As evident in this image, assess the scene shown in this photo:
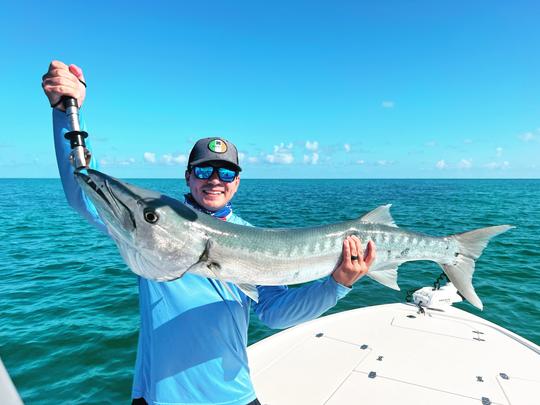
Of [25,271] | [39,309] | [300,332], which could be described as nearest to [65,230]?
[25,271]

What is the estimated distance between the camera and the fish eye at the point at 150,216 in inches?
105

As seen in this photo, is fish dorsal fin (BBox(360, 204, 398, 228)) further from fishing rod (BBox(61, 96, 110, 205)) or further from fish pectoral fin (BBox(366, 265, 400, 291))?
fishing rod (BBox(61, 96, 110, 205))

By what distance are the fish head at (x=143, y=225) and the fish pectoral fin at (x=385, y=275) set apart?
94.0 inches

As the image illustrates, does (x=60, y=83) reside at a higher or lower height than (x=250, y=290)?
higher

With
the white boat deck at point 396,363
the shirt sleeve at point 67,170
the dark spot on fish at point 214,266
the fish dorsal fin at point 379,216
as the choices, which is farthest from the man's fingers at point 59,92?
the white boat deck at point 396,363

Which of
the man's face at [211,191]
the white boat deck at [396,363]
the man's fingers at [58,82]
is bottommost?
the white boat deck at [396,363]

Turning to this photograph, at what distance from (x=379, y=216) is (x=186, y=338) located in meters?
2.67

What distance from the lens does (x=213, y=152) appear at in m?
3.52

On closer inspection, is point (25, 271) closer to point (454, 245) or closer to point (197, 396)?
point (197, 396)

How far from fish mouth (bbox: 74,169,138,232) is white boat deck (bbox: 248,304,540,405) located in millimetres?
3785

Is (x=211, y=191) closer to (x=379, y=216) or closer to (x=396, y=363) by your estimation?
(x=379, y=216)

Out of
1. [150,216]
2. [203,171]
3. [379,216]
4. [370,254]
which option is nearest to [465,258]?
[379,216]

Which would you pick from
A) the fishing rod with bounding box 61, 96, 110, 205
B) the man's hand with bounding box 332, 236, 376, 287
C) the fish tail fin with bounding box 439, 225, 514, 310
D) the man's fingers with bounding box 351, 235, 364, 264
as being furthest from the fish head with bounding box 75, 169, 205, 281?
the fish tail fin with bounding box 439, 225, 514, 310

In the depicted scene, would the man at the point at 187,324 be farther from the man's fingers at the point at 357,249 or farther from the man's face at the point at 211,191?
the man's face at the point at 211,191
